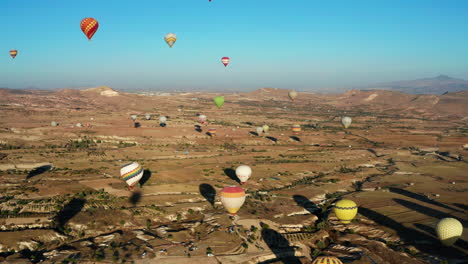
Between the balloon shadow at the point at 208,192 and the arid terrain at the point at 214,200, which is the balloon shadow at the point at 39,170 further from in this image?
the balloon shadow at the point at 208,192

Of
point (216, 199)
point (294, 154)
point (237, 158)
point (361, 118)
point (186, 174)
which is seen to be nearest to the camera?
point (216, 199)

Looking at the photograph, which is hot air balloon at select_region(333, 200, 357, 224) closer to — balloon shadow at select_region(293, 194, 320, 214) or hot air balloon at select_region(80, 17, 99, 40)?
balloon shadow at select_region(293, 194, 320, 214)

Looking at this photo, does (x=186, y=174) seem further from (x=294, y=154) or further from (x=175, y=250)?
(x=294, y=154)

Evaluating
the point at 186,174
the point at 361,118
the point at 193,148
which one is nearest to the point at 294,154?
the point at 193,148

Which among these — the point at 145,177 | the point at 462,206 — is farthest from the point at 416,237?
the point at 145,177

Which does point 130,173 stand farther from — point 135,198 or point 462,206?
point 462,206

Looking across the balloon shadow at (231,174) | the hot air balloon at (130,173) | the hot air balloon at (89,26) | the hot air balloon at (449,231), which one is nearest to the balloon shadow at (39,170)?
the hot air balloon at (130,173)

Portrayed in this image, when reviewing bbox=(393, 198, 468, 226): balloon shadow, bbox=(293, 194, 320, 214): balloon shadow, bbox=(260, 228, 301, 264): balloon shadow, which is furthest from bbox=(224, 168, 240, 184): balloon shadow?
bbox=(393, 198, 468, 226): balloon shadow
